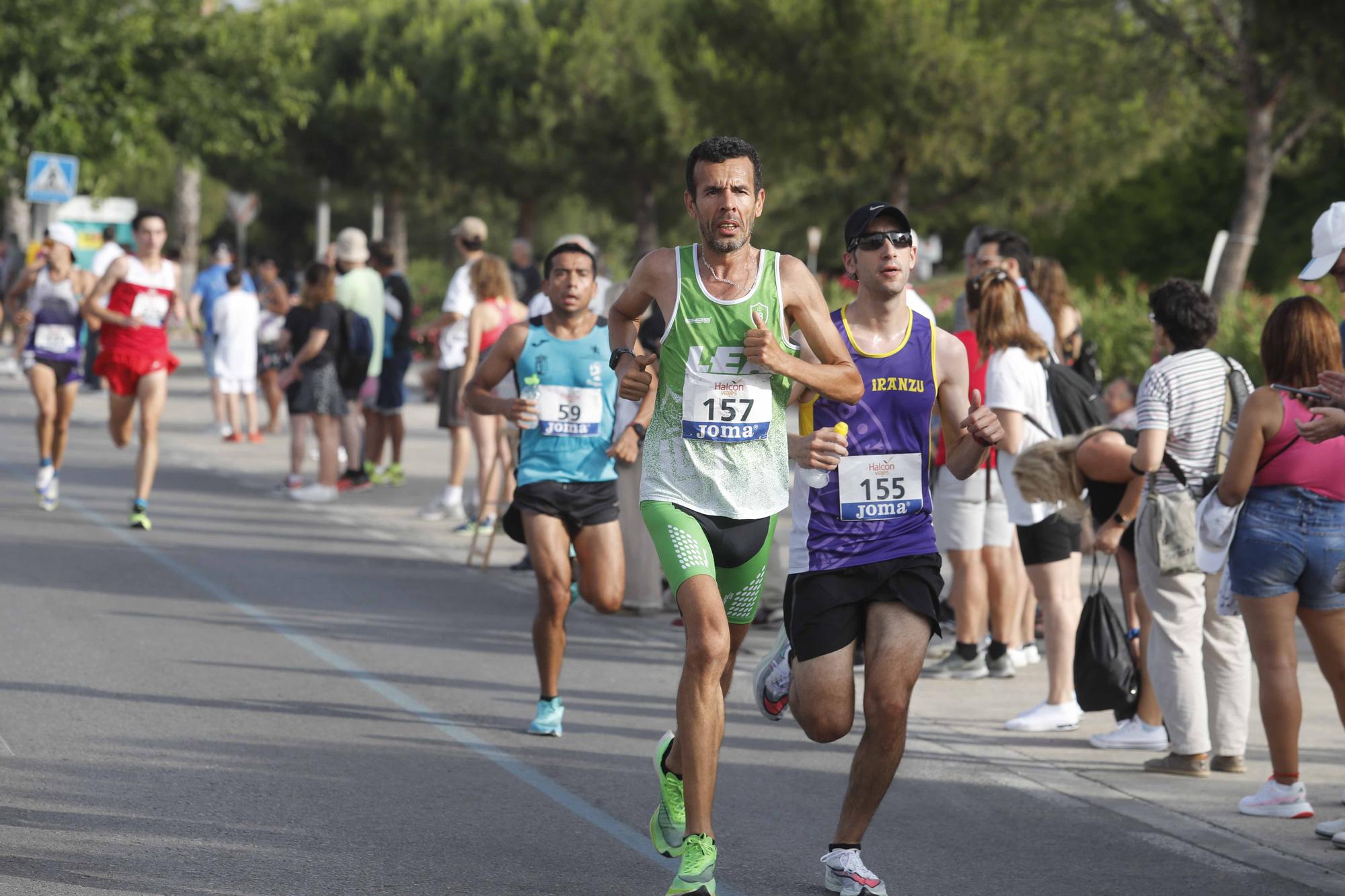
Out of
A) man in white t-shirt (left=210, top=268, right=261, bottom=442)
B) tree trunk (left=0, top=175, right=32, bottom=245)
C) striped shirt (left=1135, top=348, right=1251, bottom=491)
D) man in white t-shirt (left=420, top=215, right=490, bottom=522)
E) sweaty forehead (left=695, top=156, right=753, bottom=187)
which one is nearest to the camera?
sweaty forehead (left=695, top=156, right=753, bottom=187)

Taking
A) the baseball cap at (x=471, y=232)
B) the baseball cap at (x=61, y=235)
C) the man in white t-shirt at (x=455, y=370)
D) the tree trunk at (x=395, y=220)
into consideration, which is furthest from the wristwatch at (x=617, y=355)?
the tree trunk at (x=395, y=220)

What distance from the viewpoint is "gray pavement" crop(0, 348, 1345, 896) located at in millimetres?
5516

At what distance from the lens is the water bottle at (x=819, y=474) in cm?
526

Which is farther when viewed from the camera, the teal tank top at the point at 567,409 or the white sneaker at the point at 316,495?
the white sneaker at the point at 316,495

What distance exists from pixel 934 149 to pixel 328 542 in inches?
738

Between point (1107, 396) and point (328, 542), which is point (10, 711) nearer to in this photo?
point (328, 542)

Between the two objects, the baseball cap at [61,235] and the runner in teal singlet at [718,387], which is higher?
the baseball cap at [61,235]

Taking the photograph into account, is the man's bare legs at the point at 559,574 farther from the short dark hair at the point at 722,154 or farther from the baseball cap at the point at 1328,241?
the baseball cap at the point at 1328,241

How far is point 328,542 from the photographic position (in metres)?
13.1

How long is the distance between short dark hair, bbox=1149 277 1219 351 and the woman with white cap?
889 cm

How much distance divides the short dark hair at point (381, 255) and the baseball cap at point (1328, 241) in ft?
35.6

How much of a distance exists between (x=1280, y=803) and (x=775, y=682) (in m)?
2.01

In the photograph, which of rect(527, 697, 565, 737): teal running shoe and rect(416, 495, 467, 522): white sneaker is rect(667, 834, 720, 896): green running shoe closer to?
rect(527, 697, 565, 737): teal running shoe

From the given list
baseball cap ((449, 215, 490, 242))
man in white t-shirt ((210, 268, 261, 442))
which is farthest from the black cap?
man in white t-shirt ((210, 268, 261, 442))
